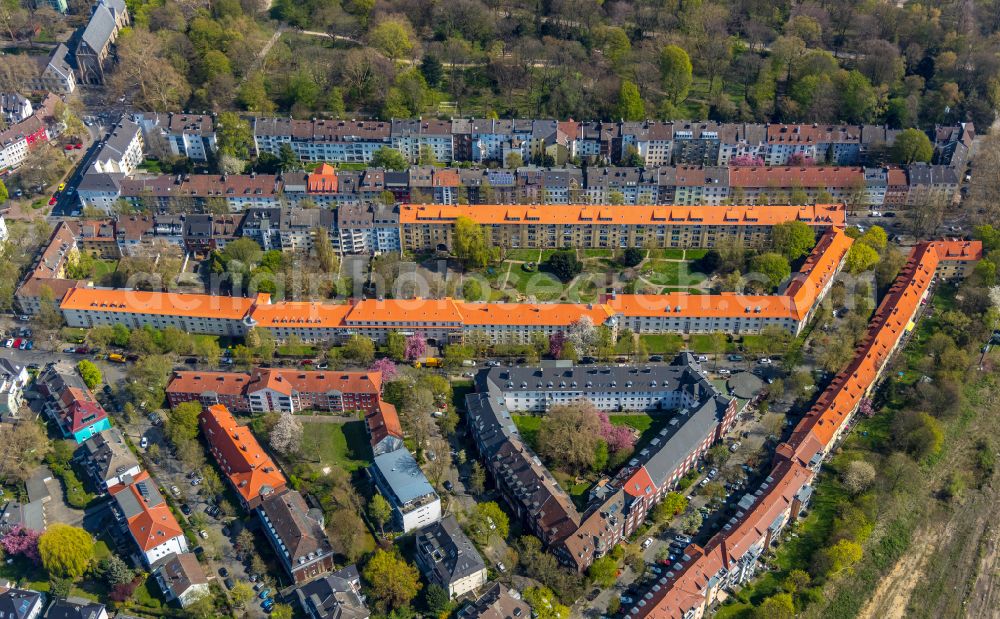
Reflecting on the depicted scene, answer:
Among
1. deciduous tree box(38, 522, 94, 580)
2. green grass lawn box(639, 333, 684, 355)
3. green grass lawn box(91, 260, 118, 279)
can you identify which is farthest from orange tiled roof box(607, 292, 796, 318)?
green grass lawn box(91, 260, 118, 279)

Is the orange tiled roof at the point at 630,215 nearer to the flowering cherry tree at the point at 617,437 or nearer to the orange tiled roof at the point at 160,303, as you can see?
the orange tiled roof at the point at 160,303

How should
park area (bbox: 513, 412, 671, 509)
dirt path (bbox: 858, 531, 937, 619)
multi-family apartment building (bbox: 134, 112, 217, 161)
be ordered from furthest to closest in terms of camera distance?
1. multi-family apartment building (bbox: 134, 112, 217, 161)
2. park area (bbox: 513, 412, 671, 509)
3. dirt path (bbox: 858, 531, 937, 619)

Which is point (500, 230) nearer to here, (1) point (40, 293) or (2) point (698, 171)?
(2) point (698, 171)

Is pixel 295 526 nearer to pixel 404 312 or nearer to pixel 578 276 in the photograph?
pixel 404 312

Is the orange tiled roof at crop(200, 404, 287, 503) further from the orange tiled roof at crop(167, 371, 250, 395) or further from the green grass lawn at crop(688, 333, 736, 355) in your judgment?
the green grass lawn at crop(688, 333, 736, 355)

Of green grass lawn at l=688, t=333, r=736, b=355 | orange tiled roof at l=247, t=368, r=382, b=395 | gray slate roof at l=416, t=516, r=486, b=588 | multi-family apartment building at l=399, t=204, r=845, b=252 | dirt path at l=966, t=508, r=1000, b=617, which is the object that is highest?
multi-family apartment building at l=399, t=204, r=845, b=252

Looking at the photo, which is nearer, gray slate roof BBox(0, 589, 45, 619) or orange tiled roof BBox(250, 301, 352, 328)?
gray slate roof BBox(0, 589, 45, 619)

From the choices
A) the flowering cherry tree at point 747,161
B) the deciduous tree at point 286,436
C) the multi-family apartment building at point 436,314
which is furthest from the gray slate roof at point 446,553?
the flowering cherry tree at point 747,161
